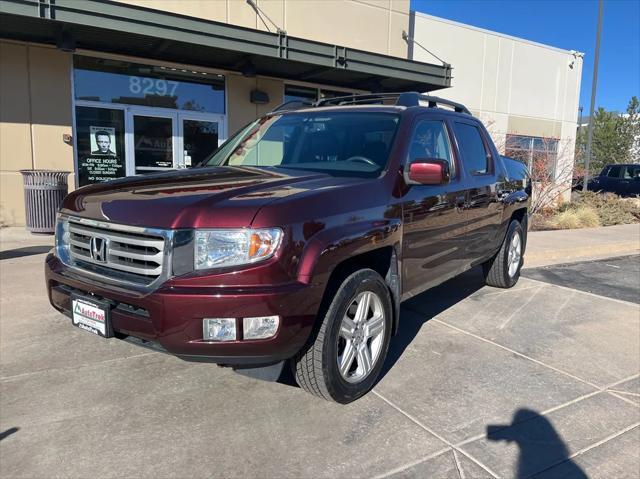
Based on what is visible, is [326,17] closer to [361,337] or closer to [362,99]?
[362,99]

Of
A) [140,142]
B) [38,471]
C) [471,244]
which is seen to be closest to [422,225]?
[471,244]

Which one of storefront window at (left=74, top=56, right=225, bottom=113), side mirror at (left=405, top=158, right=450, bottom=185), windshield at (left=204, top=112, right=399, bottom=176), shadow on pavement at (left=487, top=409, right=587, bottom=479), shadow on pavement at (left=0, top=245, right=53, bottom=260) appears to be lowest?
shadow on pavement at (left=487, top=409, right=587, bottom=479)

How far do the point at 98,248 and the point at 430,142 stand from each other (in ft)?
8.83

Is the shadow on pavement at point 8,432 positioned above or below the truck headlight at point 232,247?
below

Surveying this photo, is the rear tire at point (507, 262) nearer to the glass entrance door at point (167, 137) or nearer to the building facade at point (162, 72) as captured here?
the building facade at point (162, 72)

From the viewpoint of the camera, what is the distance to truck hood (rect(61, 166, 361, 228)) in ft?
8.66

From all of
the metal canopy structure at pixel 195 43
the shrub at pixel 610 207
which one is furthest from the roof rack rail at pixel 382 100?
the shrub at pixel 610 207

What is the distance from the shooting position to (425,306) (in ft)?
18.2

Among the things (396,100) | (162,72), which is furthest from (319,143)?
(162,72)

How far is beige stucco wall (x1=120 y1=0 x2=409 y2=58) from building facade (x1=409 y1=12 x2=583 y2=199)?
4.04 feet

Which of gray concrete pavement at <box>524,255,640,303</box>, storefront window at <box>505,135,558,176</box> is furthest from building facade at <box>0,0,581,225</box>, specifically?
A: gray concrete pavement at <box>524,255,640,303</box>

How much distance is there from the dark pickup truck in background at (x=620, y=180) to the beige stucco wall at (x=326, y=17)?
12.4m

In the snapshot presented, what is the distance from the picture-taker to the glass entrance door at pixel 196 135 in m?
11.6

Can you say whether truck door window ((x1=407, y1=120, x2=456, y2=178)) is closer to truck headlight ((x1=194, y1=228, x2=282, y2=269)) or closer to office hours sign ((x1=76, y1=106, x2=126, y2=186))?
truck headlight ((x1=194, y1=228, x2=282, y2=269))
